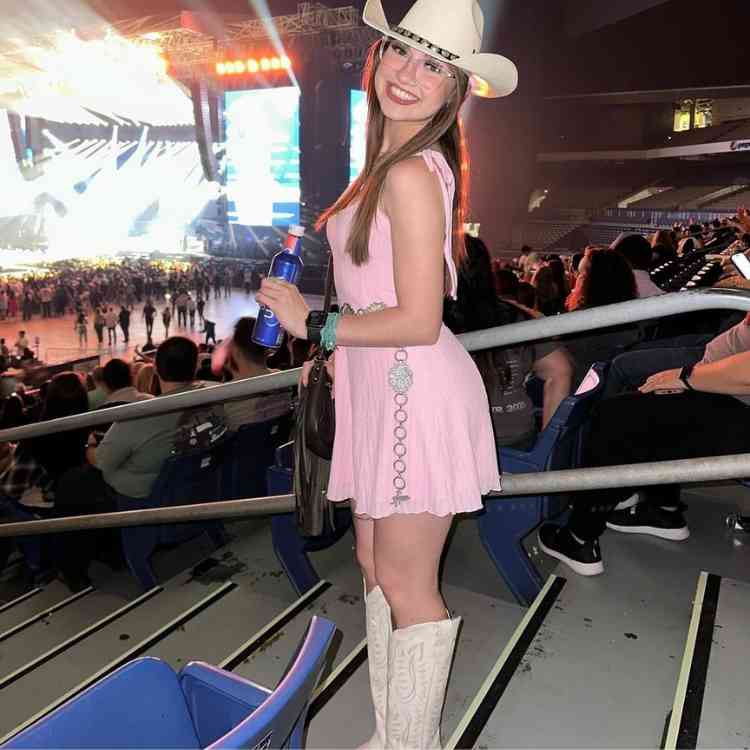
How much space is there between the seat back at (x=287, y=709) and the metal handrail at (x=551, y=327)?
810 millimetres

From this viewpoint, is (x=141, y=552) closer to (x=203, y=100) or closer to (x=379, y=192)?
(x=379, y=192)

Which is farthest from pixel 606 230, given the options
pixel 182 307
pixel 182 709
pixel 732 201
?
pixel 182 709

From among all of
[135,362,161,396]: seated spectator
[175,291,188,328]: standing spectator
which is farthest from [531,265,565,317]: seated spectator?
[175,291,188,328]: standing spectator

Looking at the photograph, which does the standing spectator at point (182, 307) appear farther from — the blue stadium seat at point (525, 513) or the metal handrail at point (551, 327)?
the blue stadium seat at point (525, 513)

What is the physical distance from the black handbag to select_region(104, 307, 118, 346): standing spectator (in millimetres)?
13705

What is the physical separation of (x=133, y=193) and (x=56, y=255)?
2.17m

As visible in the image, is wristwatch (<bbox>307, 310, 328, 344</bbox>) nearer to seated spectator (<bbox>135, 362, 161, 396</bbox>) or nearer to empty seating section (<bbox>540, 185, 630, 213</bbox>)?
seated spectator (<bbox>135, 362, 161, 396</bbox>)

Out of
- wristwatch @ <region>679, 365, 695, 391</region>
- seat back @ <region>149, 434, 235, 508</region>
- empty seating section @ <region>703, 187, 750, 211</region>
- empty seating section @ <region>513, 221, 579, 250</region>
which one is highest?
empty seating section @ <region>703, 187, 750, 211</region>

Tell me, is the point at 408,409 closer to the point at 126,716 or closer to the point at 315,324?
the point at 315,324

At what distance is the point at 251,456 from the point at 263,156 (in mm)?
12789

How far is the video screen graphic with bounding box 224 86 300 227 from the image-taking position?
1409cm

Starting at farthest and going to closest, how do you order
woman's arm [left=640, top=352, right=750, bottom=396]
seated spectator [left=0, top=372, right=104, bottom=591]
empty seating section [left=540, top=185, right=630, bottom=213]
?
empty seating section [left=540, top=185, right=630, bottom=213] → seated spectator [left=0, top=372, right=104, bottom=591] → woman's arm [left=640, top=352, right=750, bottom=396]

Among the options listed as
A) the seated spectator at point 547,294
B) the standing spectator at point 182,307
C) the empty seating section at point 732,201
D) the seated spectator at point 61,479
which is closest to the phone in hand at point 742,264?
the seated spectator at point 61,479

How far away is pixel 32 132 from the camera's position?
46.4ft
